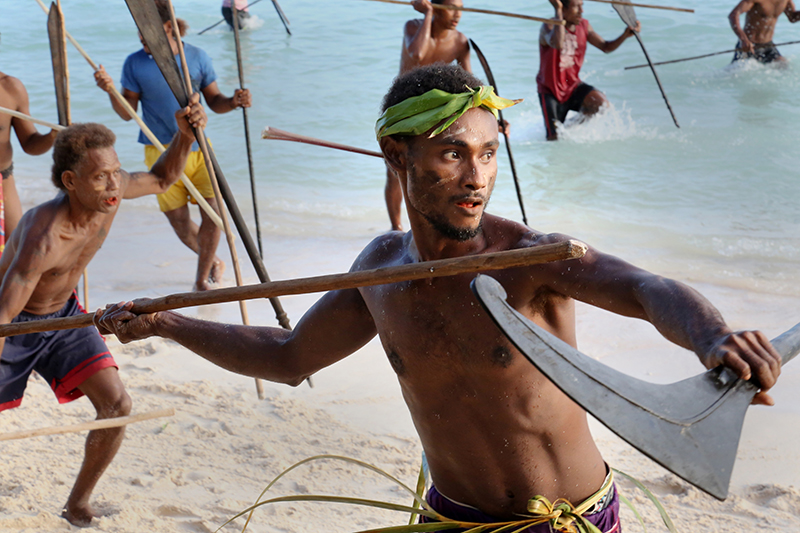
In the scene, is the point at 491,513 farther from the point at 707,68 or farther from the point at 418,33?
the point at 707,68

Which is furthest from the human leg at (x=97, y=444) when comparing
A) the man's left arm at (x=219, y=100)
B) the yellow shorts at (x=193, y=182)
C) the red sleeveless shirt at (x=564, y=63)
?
the red sleeveless shirt at (x=564, y=63)

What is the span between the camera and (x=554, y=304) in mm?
1537

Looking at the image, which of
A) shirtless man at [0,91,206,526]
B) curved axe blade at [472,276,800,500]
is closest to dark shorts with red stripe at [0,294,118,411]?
shirtless man at [0,91,206,526]

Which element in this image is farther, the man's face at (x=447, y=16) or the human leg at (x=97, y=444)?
the man's face at (x=447, y=16)

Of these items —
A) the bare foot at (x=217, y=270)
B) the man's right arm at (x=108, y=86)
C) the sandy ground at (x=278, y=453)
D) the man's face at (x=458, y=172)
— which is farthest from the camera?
the bare foot at (x=217, y=270)

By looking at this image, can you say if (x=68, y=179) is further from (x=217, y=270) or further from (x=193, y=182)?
(x=217, y=270)

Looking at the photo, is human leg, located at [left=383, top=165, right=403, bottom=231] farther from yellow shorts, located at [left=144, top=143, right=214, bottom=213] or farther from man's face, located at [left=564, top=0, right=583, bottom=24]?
man's face, located at [left=564, top=0, right=583, bottom=24]

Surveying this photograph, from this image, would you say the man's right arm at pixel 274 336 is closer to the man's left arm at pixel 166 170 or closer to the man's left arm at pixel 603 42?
the man's left arm at pixel 166 170

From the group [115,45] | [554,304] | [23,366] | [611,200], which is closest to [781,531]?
[554,304]

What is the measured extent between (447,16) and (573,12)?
1.91 metres

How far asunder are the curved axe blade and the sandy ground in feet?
5.51

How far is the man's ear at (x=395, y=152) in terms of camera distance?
1589 millimetres

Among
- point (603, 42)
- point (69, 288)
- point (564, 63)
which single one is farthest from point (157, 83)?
point (603, 42)

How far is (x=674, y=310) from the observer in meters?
1.26
